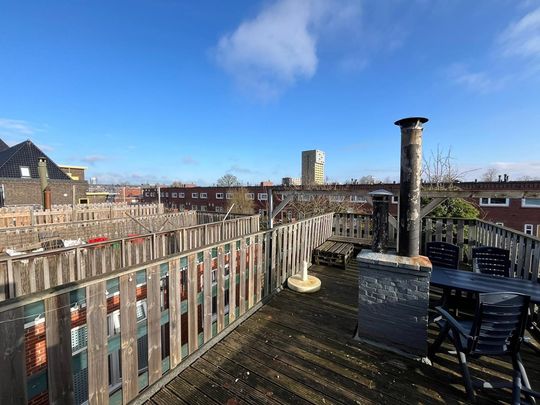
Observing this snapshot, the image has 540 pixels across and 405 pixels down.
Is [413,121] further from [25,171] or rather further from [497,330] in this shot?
[25,171]

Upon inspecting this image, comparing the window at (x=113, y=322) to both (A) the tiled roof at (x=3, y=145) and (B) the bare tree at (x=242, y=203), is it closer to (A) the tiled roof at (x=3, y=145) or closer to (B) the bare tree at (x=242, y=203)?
(B) the bare tree at (x=242, y=203)

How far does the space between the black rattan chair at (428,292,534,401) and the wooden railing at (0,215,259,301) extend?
9.40 feet

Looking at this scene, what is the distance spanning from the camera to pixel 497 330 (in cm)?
189

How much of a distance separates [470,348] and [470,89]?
30.8 ft

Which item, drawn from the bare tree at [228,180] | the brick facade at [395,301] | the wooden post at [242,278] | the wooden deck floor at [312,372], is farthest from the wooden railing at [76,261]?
the bare tree at [228,180]

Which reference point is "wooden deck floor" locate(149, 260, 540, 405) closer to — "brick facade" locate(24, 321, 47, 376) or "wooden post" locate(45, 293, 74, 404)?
"wooden post" locate(45, 293, 74, 404)

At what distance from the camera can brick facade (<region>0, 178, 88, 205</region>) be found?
21.1 meters

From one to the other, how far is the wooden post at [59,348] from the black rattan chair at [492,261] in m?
4.78

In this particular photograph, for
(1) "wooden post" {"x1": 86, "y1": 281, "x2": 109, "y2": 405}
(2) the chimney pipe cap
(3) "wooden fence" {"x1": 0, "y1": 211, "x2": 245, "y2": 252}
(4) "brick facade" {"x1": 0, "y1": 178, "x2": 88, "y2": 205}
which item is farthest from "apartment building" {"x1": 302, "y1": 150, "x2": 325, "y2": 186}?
(4) "brick facade" {"x1": 0, "y1": 178, "x2": 88, "y2": 205}

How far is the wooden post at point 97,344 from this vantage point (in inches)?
60.9

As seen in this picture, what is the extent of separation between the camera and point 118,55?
11.0 metres

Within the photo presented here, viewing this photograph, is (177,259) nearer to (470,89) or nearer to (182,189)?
(470,89)

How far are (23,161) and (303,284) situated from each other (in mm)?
31697

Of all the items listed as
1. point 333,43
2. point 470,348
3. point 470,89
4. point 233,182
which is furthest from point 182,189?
point 470,348
